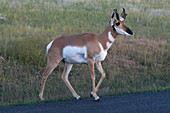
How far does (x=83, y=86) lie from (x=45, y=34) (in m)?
4.66

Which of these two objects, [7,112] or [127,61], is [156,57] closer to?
[127,61]

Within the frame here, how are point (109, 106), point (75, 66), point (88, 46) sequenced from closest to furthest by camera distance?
point (109, 106)
point (88, 46)
point (75, 66)

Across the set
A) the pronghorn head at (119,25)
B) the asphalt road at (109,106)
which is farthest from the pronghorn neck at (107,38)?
the asphalt road at (109,106)

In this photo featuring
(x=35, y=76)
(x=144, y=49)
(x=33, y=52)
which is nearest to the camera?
(x=35, y=76)

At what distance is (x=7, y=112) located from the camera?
6.70 meters

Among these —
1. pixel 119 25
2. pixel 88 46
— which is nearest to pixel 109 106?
pixel 88 46

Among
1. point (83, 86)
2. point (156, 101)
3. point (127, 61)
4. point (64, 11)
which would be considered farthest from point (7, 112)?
point (64, 11)

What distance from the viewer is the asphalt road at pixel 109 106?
6723mm

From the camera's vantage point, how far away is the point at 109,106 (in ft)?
23.2

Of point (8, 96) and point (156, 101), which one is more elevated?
point (156, 101)

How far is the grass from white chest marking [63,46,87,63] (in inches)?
41.0

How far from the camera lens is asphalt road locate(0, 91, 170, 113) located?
6723 mm

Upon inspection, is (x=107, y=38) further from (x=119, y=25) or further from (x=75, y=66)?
(x=75, y=66)

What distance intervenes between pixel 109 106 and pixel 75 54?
1884 mm
